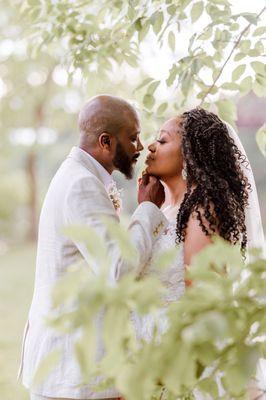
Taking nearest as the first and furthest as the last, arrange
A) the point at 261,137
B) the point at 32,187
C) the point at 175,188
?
the point at 175,188 → the point at 261,137 → the point at 32,187

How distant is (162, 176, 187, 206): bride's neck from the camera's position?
295 cm

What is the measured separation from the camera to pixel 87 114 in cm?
282

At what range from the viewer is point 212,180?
9.05 feet

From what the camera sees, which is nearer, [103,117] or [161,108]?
[103,117]

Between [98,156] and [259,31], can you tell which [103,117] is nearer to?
[98,156]

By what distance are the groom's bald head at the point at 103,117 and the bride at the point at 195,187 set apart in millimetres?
186

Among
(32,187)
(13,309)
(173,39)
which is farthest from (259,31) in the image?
(32,187)

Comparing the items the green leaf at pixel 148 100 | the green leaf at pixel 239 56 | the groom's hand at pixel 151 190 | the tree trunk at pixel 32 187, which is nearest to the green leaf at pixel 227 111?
the green leaf at pixel 148 100

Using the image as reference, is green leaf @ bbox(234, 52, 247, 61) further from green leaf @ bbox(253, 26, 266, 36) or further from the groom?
the groom

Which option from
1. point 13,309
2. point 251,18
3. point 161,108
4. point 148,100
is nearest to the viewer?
point 251,18

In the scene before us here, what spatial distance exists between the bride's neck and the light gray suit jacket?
343 millimetres

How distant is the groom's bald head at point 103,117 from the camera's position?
277cm

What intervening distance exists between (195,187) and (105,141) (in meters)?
0.42

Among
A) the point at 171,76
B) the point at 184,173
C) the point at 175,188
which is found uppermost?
the point at 171,76
